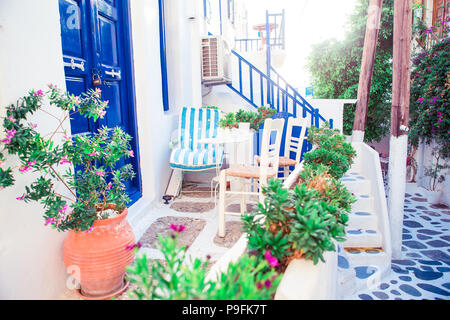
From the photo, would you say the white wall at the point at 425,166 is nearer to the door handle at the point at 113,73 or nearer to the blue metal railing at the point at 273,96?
the blue metal railing at the point at 273,96

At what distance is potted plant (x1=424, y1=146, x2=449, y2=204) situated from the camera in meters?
7.63

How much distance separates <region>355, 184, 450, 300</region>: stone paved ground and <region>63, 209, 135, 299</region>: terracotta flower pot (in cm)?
283

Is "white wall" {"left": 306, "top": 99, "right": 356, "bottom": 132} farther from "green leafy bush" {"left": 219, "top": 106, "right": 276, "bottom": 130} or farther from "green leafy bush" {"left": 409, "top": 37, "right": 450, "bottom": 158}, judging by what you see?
"green leafy bush" {"left": 219, "top": 106, "right": 276, "bottom": 130}

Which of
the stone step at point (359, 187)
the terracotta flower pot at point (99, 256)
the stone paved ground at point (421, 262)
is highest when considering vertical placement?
the terracotta flower pot at point (99, 256)

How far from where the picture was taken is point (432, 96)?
751 cm

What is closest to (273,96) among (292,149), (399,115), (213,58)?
(213,58)

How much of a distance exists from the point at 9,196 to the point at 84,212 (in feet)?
1.41

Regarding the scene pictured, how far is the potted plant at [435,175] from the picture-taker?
25.0ft

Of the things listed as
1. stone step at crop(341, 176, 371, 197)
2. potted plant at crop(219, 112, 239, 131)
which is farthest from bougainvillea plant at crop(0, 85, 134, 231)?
stone step at crop(341, 176, 371, 197)

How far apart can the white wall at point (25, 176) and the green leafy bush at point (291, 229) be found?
4.41 feet

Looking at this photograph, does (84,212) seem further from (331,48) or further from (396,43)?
(331,48)

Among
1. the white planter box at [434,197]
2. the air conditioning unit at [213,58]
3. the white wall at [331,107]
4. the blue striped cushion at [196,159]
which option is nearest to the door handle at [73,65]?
the blue striped cushion at [196,159]

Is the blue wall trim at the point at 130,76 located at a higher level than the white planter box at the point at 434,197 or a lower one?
higher

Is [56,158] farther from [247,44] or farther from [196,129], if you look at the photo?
[247,44]
